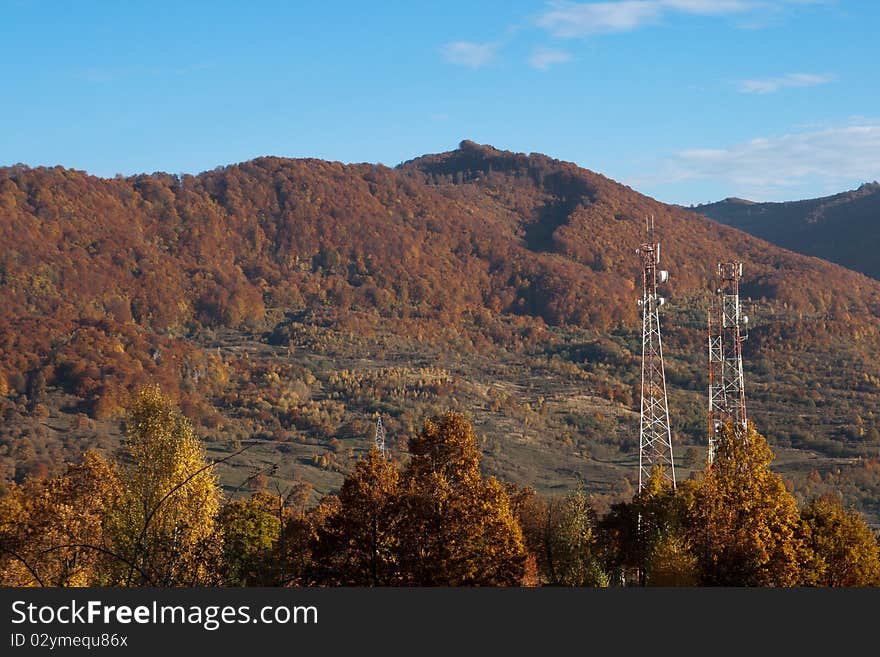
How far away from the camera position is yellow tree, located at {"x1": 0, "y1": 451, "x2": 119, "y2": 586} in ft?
124

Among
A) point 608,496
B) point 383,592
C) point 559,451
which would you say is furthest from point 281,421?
point 383,592

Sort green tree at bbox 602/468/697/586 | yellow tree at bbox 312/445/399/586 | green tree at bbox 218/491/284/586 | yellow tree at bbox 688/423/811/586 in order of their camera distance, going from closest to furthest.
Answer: yellow tree at bbox 312/445/399/586
yellow tree at bbox 688/423/811/586
green tree at bbox 602/468/697/586
green tree at bbox 218/491/284/586

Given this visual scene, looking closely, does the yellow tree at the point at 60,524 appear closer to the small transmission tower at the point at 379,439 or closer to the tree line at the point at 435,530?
the tree line at the point at 435,530

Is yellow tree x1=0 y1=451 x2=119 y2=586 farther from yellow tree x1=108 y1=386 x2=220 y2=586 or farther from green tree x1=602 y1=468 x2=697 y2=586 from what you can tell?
green tree x1=602 y1=468 x2=697 y2=586

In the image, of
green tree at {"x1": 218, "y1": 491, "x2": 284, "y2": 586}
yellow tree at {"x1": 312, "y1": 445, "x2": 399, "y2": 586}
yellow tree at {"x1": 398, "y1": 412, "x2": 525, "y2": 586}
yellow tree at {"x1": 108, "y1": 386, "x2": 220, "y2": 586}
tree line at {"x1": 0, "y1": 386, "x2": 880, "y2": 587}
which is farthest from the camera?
green tree at {"x1": 218, "y1": 491, "x2": 284, "y2": 586}

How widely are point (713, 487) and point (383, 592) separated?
58.6 feet

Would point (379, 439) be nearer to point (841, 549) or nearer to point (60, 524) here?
point (60, 524)

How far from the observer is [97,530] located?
1613 inches

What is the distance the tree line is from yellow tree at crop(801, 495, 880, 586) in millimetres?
47

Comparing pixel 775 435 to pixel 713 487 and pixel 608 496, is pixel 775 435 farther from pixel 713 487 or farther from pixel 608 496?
pixel 713 487

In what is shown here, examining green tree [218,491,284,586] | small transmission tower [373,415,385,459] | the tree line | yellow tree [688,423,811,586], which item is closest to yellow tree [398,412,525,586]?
the tree line

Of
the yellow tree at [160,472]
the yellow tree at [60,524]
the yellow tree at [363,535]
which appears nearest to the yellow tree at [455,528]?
the yellow tree at [363,535]

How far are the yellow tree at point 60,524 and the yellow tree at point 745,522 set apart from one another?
60.9ft

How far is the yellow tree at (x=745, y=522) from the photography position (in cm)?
2981
